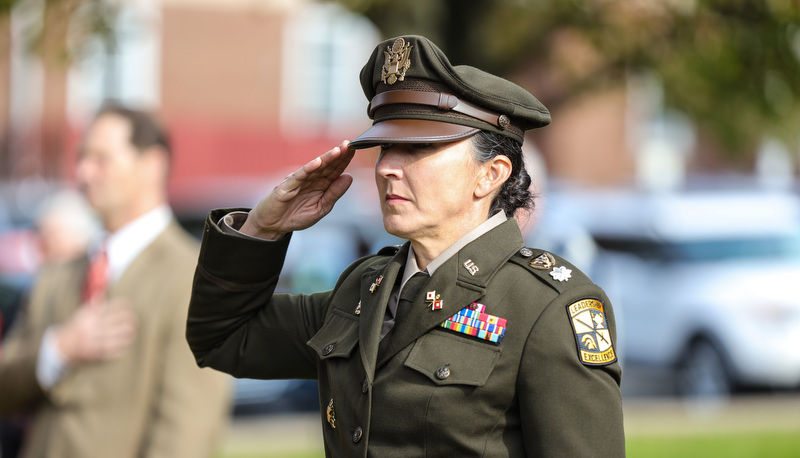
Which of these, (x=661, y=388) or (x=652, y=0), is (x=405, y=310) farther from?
(x=661, y=388)

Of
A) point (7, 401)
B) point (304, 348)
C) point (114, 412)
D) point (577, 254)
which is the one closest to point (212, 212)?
point (304, 348)

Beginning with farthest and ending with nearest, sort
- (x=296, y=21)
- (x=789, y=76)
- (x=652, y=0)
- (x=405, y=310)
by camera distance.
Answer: (x=296, y=21)
(x=652, y=0)
(x=789, y=76)
(x=405, y=310)

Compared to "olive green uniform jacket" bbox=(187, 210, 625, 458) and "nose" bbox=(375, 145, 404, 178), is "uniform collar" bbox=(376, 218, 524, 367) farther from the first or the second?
"nose" bbox=(375, 145, 404, 178)

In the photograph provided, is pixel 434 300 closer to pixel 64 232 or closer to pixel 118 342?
pixel 118 342

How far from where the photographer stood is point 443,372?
2.16 meters

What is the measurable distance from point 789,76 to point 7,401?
5.67m

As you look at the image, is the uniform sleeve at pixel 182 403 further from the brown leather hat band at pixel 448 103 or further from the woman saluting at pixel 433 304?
the brown leather hat band at pixel 448 103

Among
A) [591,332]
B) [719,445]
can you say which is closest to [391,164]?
[591,332]

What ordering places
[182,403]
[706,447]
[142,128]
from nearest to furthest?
1. [182,403]
2. [142,128]
3. [706,447]

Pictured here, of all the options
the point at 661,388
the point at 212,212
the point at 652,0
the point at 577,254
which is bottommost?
the point at 661,388

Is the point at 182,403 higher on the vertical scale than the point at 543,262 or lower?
lower

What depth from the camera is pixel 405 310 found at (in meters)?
2.33

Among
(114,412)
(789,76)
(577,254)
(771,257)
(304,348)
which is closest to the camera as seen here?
(304,348)

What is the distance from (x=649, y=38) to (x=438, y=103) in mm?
6507
